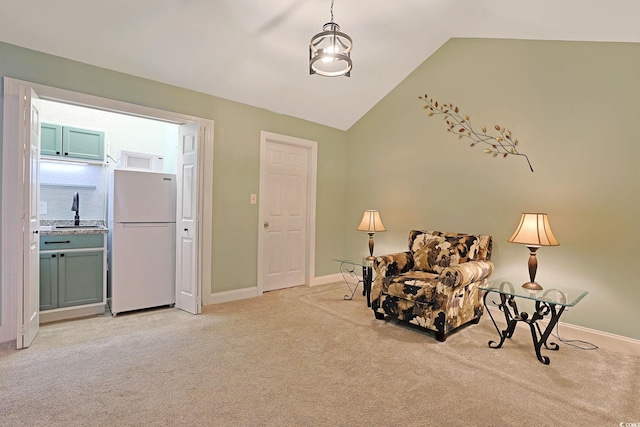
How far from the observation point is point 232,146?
388 centimetres

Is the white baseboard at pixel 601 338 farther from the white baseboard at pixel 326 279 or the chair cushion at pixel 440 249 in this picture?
the white baseboard at pixel 326 279

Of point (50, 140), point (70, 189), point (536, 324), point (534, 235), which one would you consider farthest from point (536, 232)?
point (70, 189)

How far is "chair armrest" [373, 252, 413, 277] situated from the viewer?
10.9ft

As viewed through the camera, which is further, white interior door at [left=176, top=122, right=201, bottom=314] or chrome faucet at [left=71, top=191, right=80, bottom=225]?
chrome faucet at [left=71, top=191, right=80, bottom=225]

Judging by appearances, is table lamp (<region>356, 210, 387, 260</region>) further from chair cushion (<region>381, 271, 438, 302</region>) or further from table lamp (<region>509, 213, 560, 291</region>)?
table lamp (<region>509, 213, 560, 291</region>)

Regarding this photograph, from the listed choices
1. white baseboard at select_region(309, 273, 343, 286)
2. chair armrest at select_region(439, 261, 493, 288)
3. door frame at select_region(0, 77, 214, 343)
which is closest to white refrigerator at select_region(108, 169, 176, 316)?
door frame at select_region(0, 77, 214, 343)

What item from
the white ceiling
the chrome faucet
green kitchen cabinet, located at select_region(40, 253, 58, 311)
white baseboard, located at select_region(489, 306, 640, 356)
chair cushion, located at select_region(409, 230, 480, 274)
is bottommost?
white baseboard, located at select_region(489, 306, 640, 356)

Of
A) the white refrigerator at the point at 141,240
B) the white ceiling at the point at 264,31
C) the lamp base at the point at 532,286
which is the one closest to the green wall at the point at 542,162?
the white ceiling at the point at 264,31

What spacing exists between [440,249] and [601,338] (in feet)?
4.71

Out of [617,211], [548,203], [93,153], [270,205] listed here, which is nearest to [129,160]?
[93,153]

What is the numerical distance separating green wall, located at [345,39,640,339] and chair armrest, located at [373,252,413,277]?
0.74m

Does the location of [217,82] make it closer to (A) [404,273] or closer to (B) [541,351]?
(A) [404,273]

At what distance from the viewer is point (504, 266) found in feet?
11.0

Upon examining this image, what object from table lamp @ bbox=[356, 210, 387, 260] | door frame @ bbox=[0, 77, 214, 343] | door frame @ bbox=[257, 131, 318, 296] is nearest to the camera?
door frame @ bbox=[0, 77, 214, 343]
